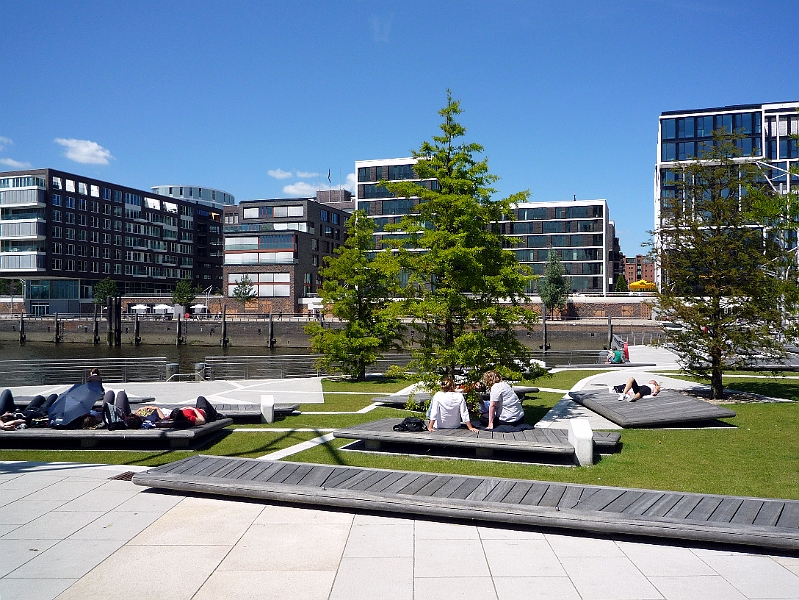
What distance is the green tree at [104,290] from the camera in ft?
300

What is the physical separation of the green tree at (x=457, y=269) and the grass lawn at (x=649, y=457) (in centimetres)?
231

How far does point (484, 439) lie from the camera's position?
1030cm

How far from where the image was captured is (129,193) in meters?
103

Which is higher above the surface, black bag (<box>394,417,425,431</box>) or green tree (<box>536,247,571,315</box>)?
green tree (<box>536,247,571,315</box>)

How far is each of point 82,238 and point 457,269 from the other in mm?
94102

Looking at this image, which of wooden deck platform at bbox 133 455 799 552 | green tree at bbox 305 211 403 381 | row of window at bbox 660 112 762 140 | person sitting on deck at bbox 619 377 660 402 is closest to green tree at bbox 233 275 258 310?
row of window at bbox 660 112 762 140

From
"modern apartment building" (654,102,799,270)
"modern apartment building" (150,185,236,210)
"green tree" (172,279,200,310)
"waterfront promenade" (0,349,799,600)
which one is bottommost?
"waterfront promenade" (0,349,799,600)

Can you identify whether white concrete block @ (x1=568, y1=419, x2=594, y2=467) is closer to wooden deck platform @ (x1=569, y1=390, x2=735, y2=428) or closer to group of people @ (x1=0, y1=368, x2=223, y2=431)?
wooden deck platform @ (x1=569, y1=390, x2=735, y2=428)

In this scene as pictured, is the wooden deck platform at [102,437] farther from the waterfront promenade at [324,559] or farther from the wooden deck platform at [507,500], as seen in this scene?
the waterfront promenade at [324,559]

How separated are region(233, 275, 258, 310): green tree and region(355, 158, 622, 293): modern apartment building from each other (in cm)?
1872

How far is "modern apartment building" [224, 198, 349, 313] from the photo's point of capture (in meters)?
86.8

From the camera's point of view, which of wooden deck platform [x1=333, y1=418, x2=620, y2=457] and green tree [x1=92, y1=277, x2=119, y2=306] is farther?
green tree [x1=92, y1=277, x2=119, y2=306]

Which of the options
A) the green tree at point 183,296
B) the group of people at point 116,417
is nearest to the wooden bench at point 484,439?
the group of people at point 116,417

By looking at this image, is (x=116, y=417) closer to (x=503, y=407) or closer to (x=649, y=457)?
(x=503, y=407)
